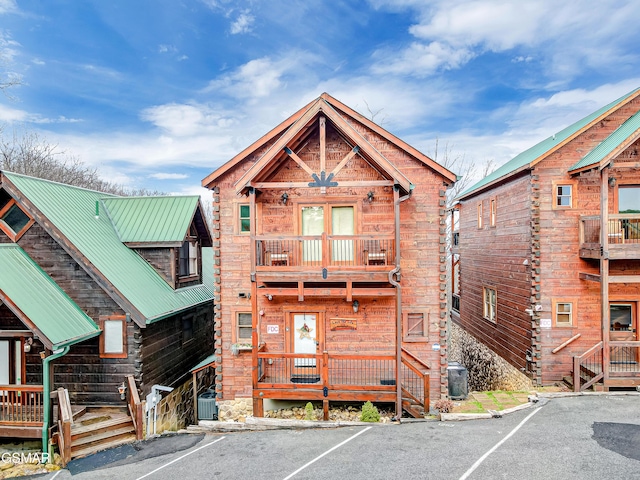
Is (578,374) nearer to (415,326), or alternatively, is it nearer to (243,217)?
(415,326)

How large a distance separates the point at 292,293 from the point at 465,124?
44063mm

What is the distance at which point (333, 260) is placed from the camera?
40.5 feet

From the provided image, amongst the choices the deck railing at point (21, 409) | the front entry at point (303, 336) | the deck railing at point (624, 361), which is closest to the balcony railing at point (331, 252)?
the front entry at point (303, 336)

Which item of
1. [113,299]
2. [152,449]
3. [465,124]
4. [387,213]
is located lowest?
[152,449]

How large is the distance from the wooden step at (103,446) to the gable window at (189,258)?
5937 mm

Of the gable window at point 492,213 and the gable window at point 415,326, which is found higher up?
the gable window at point 492,213

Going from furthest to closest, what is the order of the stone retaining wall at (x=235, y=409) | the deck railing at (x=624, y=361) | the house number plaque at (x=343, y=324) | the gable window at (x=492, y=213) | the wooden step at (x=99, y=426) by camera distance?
1. the gable window at (x=492, y=213)
2. the stone retaining wall at (x=235, y=409)
3. the house number plaque at (x=343, y=324)
4. the deck railing at (x=624, y=361)
5. the wooden step at (x=99, y=426)

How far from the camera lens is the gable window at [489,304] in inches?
710

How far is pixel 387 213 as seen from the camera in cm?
1248

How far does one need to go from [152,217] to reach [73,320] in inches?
207

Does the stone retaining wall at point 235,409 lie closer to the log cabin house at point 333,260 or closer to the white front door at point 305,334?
the log cabin house at point 333,260

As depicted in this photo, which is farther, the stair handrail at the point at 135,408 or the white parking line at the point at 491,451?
the stair handrail at the point at 135,408

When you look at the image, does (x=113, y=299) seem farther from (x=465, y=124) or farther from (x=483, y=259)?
(x=465, y=124)

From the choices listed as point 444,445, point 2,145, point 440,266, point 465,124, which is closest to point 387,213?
point 440,266
